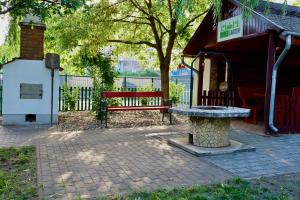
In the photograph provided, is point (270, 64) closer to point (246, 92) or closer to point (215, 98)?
point (246, 92)

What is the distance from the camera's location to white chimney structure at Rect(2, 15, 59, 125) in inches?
385

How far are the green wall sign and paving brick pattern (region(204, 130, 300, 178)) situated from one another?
333 centimetres

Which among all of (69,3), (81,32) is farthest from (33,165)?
(81,32)

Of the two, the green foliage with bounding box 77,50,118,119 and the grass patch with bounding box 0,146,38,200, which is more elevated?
the green foliage with bounding box 77,50,118,119

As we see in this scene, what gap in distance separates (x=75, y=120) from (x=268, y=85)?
629 cm

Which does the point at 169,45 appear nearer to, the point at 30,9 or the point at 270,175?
the point at 30,9

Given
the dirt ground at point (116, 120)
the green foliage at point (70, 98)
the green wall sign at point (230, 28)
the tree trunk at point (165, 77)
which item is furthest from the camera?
the green foliage at point (70, 98)

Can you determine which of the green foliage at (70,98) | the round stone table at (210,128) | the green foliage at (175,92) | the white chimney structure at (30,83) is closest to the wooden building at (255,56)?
the round stone table at (210,128)

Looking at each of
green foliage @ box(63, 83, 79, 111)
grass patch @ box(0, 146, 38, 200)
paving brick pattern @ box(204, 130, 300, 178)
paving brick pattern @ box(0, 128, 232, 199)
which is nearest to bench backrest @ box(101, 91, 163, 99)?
paving brick pattern @ box(0, 128, 232, 199)

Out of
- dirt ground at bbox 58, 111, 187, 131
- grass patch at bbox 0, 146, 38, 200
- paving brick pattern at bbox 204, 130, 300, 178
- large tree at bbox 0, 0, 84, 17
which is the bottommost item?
grass patch at bbox 0, 146, 38, 200

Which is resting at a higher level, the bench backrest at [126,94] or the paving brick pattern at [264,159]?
the bench backrest at [126,94]

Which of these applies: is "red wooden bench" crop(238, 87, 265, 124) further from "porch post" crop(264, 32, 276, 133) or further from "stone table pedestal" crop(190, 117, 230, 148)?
"stone table pedestal" crop(190, 117, 230, 148)

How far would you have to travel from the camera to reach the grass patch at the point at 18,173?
4.33 metres

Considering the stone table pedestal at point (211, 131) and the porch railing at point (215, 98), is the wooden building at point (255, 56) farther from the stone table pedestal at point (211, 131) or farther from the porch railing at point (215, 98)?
the stone table pedestal at point (211, 131)
